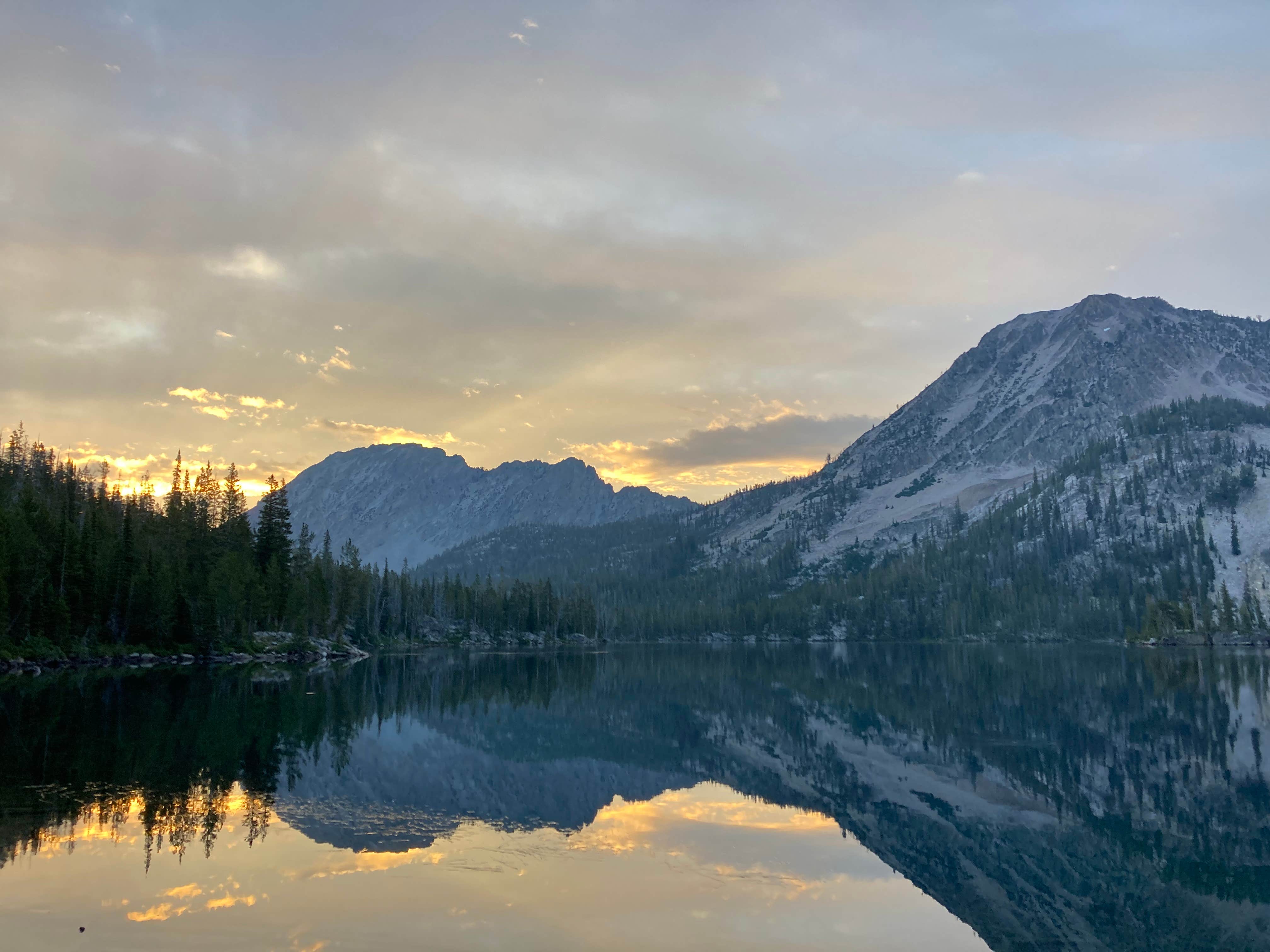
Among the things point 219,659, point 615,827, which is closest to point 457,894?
point 615,827

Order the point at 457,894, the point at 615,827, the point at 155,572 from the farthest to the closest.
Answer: the point at 155,572 → the point at 615,827 → the point at 457,894

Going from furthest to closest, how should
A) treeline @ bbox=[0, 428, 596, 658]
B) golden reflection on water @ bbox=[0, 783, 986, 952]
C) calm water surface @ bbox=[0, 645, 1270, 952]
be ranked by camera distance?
treeline @ bbox=[0, 428, 596, 658] → calm water surface @ bbox=[0, 645, 1270, 952] → golden reflection on water @ bbox=[0, 783, 986, 952]

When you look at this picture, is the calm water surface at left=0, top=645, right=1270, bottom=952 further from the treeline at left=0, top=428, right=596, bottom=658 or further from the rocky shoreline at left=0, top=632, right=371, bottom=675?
the treeline at left=0, top=428, right=596, bottom=658

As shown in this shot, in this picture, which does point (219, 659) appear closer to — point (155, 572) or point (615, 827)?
point (155, 572)

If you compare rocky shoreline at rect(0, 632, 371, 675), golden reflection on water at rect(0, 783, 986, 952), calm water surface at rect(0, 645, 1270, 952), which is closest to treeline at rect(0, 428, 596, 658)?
rocky shoreline at rect(0, 632, 371, 675)

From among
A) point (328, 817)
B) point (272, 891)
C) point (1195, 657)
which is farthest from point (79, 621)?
point (1195, 657)

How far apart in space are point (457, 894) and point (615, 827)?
8.50 m

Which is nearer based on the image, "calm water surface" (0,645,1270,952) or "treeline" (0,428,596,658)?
"calm water surface" (0,645,1270,952)

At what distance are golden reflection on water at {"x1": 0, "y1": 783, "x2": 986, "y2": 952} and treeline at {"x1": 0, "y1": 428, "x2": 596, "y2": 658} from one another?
206 ft

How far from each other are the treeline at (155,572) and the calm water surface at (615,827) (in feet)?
89.6

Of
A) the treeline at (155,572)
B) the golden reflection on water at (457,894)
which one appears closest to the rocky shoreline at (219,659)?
the treeline at (155,572)

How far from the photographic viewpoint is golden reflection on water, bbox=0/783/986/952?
15148 mm

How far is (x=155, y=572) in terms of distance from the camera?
295 ft

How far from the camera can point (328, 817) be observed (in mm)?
23281
